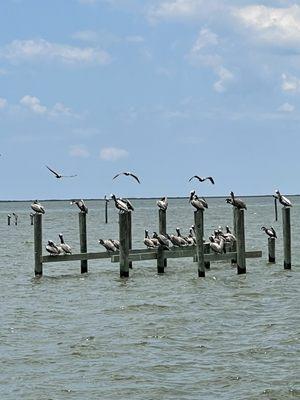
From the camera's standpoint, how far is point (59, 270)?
107 ft

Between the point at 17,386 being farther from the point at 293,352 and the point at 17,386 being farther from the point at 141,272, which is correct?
the point at 141,272

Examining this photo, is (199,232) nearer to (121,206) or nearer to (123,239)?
(123,239)

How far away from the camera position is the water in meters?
14.1

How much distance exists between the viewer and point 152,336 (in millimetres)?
18188

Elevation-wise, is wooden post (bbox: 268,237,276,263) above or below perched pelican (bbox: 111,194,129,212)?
below

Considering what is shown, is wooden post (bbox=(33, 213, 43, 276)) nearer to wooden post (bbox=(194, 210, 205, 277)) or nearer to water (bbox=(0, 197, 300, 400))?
water (bbox=(0, 197, 300, 400))

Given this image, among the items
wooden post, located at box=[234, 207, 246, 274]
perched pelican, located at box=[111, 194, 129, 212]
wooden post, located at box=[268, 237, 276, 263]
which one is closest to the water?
wooden post, located at box=[234, 207, 246, 274]

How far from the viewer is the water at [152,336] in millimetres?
14148

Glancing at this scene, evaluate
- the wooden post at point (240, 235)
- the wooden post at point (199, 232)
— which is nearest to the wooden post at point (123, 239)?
the wooden post at point (199, 232)

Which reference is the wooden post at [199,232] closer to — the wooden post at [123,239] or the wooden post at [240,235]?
the wooden post at [240,235]

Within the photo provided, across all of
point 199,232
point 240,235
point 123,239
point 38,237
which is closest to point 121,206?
point 123,239

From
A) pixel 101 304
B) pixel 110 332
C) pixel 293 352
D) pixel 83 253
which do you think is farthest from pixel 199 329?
pixel 83 253

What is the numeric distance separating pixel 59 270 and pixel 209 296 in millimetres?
9778

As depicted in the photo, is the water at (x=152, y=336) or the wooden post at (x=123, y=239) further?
the wooden post at (x=123, y=239)
